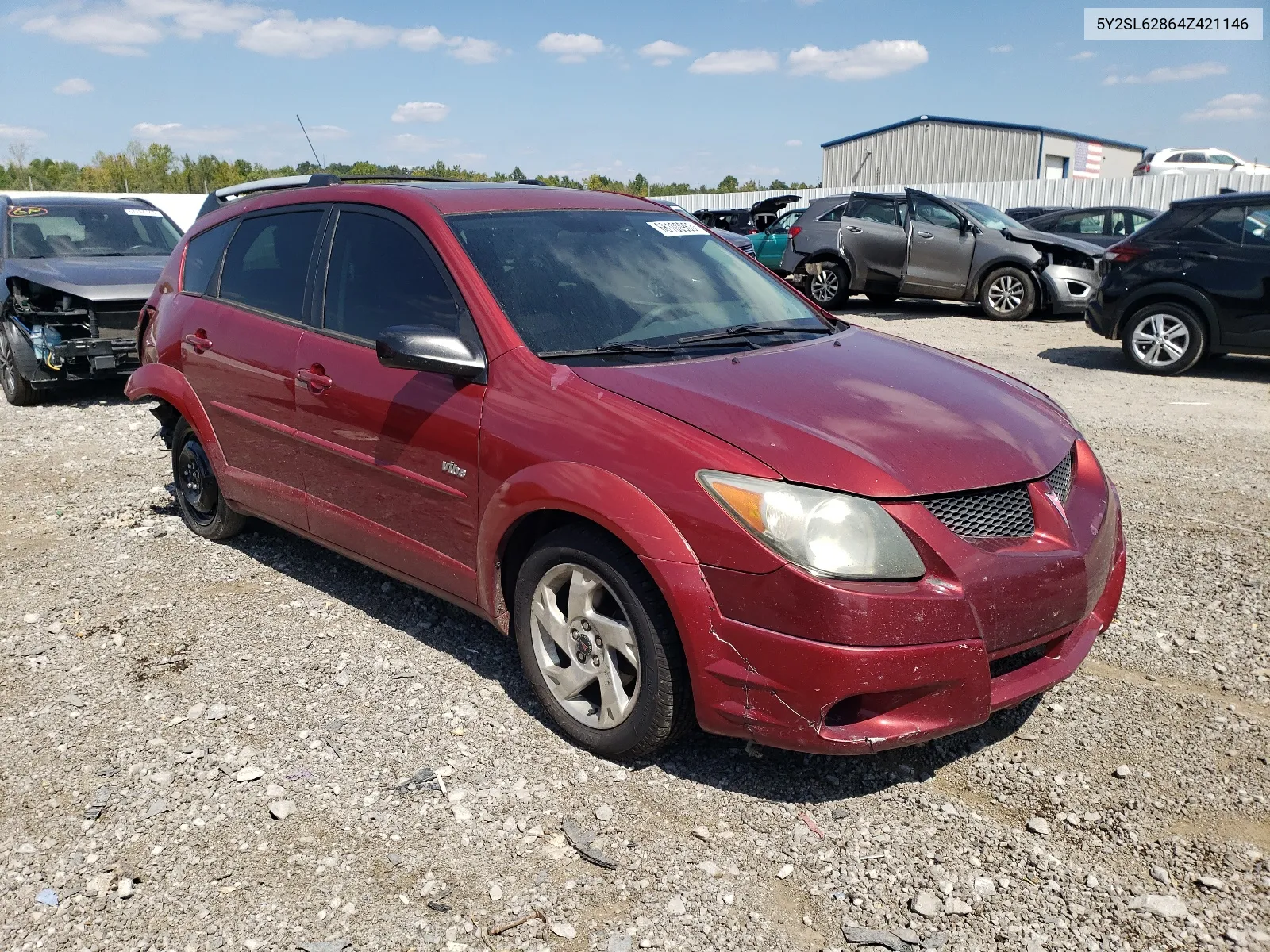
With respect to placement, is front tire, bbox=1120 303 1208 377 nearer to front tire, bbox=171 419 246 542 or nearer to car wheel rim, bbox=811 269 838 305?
car wheel rim, bbox=811 269 838 305

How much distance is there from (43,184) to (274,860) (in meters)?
51.4

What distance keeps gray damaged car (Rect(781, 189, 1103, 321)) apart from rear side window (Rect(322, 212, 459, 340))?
1149 centimetres

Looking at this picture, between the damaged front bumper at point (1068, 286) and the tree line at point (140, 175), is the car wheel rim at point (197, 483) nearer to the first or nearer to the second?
the damaged front bumper at point (1068, 286)

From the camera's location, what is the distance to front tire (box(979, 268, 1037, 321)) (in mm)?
13625

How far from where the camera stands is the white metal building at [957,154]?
139 ft

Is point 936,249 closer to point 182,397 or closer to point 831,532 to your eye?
point 182,397

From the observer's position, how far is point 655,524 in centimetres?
280

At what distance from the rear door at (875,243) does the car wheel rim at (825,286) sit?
11.7 inches

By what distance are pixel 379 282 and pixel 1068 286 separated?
38.8 ft

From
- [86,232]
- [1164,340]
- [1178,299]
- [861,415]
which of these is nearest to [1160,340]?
[1164,340]

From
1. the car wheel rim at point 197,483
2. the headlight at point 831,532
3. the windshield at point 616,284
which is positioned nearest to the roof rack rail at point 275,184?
the windshield at point 616,284

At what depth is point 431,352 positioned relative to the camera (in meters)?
3.29

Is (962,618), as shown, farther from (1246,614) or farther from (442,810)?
(1246,614)

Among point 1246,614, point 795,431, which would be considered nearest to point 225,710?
point 795,431
